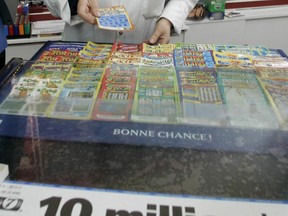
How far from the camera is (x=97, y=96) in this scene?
0.83m

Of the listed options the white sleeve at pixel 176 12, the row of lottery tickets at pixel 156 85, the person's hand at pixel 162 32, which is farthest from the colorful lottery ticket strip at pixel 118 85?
the white sleeve at pixel 176 12

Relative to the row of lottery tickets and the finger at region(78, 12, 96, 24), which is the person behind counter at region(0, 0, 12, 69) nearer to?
the row of lottery tickets

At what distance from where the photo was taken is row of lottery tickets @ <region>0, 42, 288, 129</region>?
76cm

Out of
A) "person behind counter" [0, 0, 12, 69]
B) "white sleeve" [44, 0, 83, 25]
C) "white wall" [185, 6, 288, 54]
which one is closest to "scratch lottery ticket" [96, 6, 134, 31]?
"white sleeve" [44, 0, 83, 25]

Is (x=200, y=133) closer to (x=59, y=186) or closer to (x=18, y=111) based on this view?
(x=59, y=186)

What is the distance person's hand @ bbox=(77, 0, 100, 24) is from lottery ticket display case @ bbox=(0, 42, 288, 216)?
0.19m

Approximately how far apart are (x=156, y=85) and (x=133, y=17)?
621 mm

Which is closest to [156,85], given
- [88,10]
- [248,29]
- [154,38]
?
[154,38]

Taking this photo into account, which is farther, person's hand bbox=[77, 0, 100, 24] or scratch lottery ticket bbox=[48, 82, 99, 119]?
person's hand bbox=[77, 0, 100, 24]

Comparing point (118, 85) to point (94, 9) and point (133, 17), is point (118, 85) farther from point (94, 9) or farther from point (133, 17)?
point (133, 17)

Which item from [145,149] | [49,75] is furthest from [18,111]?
[145,149]

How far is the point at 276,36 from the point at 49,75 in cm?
216

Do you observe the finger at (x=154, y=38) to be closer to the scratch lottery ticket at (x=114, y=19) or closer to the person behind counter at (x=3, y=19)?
the scratch lottery ticket at (x=114, y=19)

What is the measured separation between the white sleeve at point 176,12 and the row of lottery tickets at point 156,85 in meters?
0.21
